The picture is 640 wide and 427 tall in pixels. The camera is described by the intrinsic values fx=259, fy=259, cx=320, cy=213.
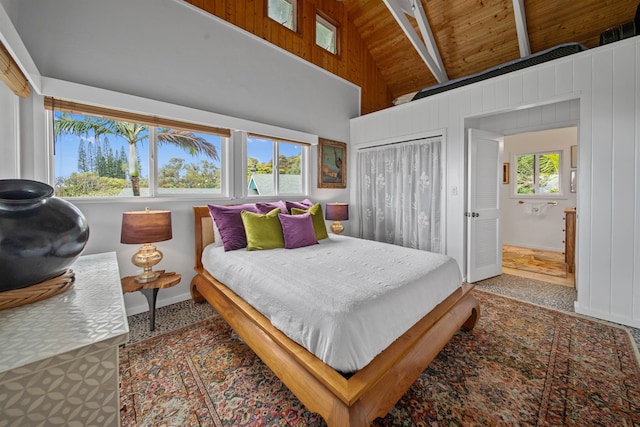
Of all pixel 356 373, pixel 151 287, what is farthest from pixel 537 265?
pixel 151 287

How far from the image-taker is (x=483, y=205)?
3.46 m

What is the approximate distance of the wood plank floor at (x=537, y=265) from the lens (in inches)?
139

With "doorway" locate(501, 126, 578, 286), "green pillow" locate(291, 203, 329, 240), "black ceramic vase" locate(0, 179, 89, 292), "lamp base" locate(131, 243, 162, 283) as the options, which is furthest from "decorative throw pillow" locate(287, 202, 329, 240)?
"doorway" locate(501, 126, 578, 286)

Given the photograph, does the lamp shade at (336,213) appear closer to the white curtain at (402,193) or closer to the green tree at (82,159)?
the white curtain at (402,193)

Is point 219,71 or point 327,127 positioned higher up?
point 219,71

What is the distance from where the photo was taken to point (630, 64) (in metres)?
2.21

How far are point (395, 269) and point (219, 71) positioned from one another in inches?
115

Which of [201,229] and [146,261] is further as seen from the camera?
[201,229]

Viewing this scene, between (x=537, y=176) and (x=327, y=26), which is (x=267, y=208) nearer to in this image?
(x=327, y=26)

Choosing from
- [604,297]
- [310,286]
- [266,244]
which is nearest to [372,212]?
[266,244]

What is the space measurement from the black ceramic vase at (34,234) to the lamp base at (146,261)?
137cm

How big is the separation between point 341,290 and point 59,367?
1124mm

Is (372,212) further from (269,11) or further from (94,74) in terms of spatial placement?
(94,74)

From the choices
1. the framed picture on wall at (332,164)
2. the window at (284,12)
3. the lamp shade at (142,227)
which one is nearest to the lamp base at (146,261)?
the lamp shade at (142,227)
